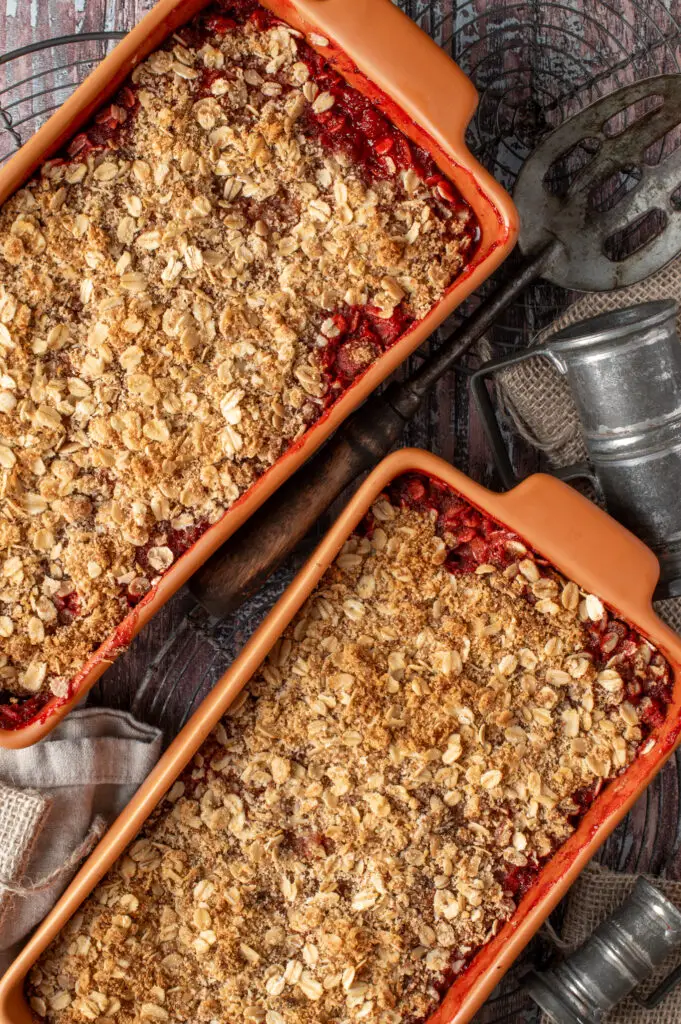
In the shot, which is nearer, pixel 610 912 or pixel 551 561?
pixel 551 561

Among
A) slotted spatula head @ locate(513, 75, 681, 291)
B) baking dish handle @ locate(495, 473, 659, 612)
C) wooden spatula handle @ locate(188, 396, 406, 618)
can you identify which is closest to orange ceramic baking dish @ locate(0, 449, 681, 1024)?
baking dish handle @ locate(495, 473, 659, 612)

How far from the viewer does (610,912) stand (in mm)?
1607

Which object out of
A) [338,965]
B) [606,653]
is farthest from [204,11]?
[338,965]

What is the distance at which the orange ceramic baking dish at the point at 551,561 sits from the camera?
137 cm

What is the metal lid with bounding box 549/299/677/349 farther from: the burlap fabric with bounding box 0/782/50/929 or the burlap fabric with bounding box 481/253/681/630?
the burlap fabric with bounding box 0/782/50/929

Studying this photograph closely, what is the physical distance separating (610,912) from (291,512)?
0.89 meters

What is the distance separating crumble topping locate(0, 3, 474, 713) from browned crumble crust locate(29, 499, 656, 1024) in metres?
0.25

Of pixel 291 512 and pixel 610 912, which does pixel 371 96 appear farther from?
pixel 610 912

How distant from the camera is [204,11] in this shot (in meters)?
1.40

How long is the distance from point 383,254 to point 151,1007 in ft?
3.86

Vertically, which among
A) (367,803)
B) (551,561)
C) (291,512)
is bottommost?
(367,803)

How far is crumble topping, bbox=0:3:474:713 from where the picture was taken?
4.49ft

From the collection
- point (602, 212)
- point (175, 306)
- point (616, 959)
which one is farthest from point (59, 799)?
point (602, 212)

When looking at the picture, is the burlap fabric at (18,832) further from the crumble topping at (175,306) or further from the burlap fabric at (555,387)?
the burlap fabric at (555,387)
